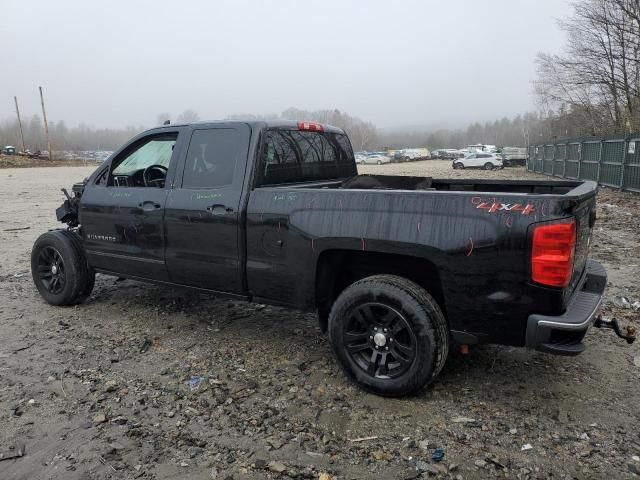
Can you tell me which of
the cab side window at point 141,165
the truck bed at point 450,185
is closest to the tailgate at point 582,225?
the truck bed at point 450,185

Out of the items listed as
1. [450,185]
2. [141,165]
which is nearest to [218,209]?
[141,165]

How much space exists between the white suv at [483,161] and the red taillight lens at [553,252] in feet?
147

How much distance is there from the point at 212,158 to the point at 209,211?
469 millimetres

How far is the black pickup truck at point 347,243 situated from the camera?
303 cm

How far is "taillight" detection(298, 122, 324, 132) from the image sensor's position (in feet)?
15.4

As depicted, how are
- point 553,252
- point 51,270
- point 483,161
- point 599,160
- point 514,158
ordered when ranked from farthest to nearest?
point 514,158
point 483,161
point 599,160
point 51,270
point 553,252

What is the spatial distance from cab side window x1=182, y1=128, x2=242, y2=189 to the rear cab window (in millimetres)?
261

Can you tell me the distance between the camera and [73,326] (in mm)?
4988

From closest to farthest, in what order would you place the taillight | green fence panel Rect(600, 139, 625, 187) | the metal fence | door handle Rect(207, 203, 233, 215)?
1. door handle Rect(207, 203, 233, 215)
2. the taillight
3. the metal fence
4. green fence panel Rect(600, 139, 625, 187)

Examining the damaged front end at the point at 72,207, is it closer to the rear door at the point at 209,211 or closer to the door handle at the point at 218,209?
the rear door at the point at 209,211

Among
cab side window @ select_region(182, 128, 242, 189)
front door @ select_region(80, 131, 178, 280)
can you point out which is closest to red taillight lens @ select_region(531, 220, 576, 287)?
cab side window @ select_region(182, 128, 242, 189)

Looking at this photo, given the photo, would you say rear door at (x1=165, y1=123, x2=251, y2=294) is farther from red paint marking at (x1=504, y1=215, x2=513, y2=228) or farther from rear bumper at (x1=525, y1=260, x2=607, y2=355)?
rear bumper at (x1=525, y1=260, x2=607, y2=355)

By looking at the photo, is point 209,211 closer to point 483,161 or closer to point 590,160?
point 590,160

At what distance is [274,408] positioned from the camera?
3.45 meters
